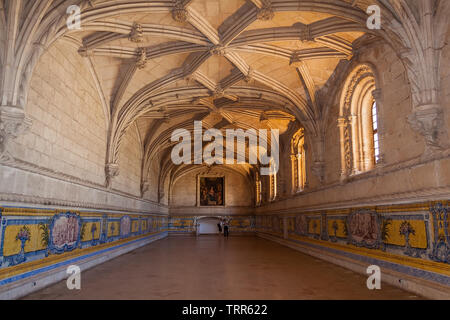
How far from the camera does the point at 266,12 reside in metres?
7.79

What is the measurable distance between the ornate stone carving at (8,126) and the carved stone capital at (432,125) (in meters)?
6.78

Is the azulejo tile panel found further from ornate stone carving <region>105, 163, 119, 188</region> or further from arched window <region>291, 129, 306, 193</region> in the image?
arched window <region>291, 129, 306, 193</region>

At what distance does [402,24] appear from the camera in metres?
6.02

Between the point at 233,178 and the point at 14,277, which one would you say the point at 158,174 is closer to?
the point at 233,178

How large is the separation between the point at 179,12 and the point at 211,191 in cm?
2249

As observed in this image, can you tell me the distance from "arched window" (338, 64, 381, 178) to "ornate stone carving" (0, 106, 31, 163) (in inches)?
312

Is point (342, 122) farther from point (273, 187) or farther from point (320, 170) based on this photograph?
point (273, 187)

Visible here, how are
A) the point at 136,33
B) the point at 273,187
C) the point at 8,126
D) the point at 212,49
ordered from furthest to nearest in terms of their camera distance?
the point at 273,187
the point at 212,49
the point at 136,33
the point at 8,126

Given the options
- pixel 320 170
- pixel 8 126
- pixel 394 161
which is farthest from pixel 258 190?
pixel 8 126

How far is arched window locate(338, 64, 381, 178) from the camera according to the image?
361 inches

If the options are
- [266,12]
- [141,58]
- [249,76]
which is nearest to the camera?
[266,12]

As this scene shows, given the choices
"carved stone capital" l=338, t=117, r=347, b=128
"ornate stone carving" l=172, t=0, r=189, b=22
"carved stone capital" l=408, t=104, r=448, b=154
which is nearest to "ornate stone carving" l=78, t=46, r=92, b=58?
"ornate stone carving" l=172, t=0, r=189, b=22

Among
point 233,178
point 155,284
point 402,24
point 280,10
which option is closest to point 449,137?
point 402,24

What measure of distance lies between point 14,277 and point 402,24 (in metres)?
8.23
